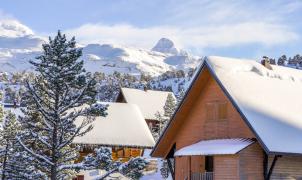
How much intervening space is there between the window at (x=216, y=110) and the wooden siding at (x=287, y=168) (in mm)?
3082

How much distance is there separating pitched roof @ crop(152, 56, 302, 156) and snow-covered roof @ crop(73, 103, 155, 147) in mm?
14377

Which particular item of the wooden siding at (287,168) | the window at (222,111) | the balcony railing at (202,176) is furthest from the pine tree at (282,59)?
the balcony railing at (202,176)

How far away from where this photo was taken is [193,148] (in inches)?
1005

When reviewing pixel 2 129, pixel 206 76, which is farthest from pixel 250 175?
pixel 2 129

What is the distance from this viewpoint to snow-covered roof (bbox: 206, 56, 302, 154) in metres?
23.2

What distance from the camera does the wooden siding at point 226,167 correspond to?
23.4 metres

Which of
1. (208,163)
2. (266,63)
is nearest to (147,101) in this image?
(266,63)

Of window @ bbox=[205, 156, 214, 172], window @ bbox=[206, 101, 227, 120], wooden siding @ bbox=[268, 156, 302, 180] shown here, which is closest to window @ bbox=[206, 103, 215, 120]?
window @ bbox=[206, 101, 227, 120]

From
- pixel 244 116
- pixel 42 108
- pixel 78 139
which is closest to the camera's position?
pixel 42 108

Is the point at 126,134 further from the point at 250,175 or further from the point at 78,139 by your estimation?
the point at 250,175

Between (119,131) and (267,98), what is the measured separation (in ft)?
68.1

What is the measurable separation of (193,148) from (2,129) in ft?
46.7

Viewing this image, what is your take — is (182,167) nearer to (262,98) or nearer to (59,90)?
(262,98)

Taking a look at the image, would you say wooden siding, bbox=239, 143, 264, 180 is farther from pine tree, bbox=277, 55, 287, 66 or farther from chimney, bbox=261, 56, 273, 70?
pine tree, bbox=277, 55, 287, 66
